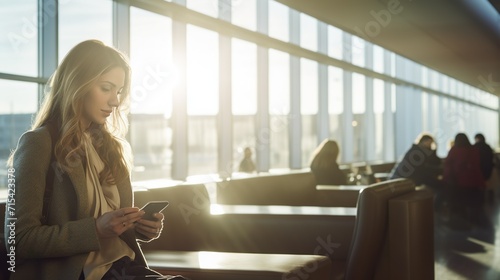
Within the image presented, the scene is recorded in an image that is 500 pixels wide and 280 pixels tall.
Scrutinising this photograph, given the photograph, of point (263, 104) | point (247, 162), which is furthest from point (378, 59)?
point (247, 162)

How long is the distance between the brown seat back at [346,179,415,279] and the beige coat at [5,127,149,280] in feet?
4.88

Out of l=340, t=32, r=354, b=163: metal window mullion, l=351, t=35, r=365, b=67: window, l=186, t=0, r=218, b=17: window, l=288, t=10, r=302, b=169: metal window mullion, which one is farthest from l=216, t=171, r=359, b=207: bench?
l=351, t=35, r=365, b=67: window

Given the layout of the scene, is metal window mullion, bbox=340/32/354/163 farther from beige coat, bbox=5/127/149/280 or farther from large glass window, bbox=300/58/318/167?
beige coat, bbox=5/127/149/280

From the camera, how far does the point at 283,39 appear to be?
9680 millimetres

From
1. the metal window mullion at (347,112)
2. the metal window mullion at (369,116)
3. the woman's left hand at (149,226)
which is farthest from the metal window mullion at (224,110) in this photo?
the woman's left hand at (149,226)

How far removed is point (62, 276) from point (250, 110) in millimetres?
7289

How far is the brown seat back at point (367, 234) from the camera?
303 centimetres

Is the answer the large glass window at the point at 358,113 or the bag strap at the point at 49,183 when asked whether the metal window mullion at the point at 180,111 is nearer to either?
the bag strap at the point at 49,183

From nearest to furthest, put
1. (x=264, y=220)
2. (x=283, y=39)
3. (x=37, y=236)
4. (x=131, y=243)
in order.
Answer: (x=37, y=236)
(x=131, y=243)
(x=264, y=220)
(x=283, y=39)

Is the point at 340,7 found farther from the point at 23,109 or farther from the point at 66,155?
the point at 66,155

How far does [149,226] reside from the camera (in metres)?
2.06

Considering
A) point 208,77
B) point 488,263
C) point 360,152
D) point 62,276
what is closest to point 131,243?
point 62,276

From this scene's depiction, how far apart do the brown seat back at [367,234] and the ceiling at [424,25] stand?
651 cm

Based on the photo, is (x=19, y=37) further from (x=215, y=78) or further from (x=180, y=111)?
(x=215, y=78)
